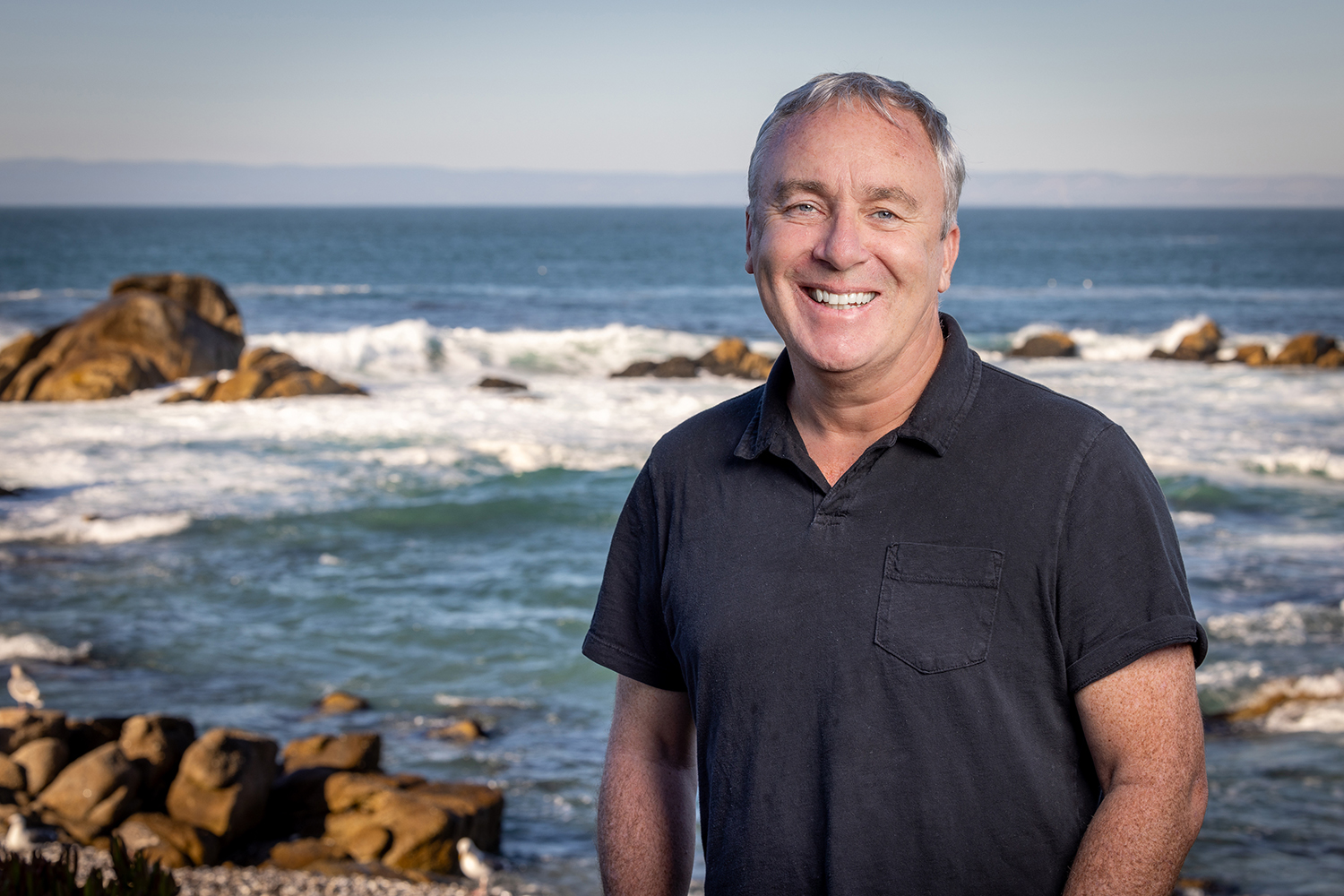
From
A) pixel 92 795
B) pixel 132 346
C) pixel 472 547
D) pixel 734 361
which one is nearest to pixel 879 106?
pixel 92 795

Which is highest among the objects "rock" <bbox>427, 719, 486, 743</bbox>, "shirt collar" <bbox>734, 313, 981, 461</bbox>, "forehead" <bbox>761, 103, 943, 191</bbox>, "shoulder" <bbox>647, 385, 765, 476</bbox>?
"forehead" <bbox>761, 103, 943, 191</bbox>

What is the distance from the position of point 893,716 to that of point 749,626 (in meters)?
0.28

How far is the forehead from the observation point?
2.00 metres

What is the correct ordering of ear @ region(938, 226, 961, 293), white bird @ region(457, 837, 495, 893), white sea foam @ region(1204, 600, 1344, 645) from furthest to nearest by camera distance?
white sea foam @ region(1204, 600, 1344, 645) → white bird @ region(457, 837, 495, 893) → ear @ region(938, 226, 961, 293)

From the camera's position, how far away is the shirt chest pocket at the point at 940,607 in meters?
1.87

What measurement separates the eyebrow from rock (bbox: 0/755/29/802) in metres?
6.38

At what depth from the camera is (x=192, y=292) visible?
93.4 ft

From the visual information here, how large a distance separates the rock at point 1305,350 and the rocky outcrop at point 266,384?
21534mm

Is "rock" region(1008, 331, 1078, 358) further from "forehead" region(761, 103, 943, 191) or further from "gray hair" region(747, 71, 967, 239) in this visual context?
"forehead" region(761, 103, 943, 191)

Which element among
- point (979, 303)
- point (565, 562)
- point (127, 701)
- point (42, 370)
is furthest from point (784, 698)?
point (979, 303)

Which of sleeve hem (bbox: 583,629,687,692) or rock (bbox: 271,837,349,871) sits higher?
sleeve hem (bbox: 583,629,687,692)

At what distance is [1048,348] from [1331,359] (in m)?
6.79

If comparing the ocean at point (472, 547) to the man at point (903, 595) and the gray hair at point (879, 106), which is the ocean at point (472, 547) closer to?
the man at point (903, 595)

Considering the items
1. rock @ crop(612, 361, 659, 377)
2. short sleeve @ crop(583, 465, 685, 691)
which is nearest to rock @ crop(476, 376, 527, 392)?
rock @ crop(612, 361, 659, 377)
